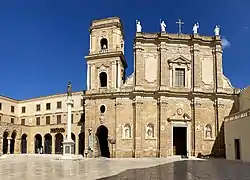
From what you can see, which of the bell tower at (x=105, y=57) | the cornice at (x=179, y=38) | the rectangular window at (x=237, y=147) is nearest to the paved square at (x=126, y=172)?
the rectangular window at (x=237, y=147)

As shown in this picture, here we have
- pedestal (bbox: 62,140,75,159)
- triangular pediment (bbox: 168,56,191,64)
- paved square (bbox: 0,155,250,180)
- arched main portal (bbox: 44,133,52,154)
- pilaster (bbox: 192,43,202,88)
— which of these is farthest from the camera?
arched main portal (bbox: 44,133,52,154)

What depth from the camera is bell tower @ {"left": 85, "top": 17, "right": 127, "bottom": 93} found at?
37.2m

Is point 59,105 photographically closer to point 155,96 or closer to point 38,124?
Answer: point 38,124

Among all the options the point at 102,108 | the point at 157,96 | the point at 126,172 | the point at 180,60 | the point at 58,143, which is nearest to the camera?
the point at 126,172

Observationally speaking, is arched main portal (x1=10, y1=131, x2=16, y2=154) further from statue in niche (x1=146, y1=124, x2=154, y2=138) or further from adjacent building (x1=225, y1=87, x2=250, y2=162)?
adjacent building (x1=225, y1=87, x2=250, y2=162)

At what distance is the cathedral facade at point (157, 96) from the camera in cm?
3516

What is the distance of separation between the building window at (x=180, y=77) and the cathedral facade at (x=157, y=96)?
0.11 metres

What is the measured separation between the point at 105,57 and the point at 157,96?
748 centimetres

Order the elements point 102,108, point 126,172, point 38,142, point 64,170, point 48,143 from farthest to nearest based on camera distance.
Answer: point 38,142 → point 48,143 → point 102,108 → point 64,170 → point 126,172

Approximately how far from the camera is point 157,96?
35594 millimetres

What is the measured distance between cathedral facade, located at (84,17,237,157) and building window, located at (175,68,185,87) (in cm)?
11

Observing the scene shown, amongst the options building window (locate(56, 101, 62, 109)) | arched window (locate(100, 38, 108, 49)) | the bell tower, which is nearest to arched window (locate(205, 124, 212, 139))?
the bell tower

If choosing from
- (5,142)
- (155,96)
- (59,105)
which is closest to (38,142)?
(5,142)

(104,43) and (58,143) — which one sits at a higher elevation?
(104,43)
